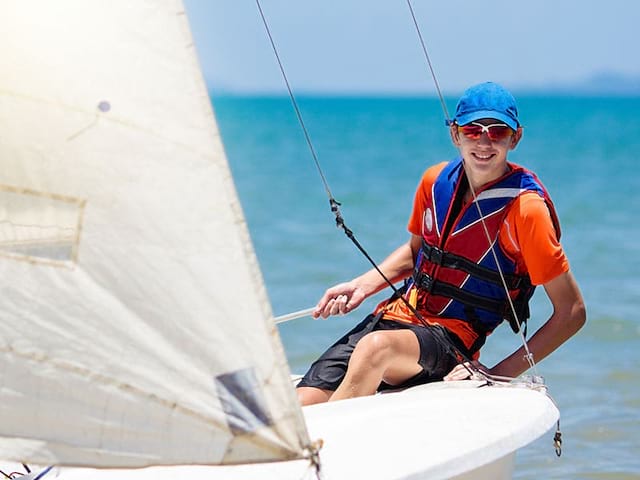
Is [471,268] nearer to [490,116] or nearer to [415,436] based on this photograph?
[490,116]

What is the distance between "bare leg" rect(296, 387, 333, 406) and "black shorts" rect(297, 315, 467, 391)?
Result: 18 millimetres

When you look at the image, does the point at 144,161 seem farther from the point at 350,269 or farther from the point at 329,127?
the point at 329,127

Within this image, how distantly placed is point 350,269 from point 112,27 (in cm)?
830

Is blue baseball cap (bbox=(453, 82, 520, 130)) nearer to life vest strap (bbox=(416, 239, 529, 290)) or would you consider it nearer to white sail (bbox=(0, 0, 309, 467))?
life vest strap (bbox=(416, 239, 529, 290))

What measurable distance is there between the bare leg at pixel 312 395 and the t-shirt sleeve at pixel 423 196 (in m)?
0.71

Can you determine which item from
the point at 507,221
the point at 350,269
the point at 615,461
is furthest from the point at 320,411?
the point at 350,269

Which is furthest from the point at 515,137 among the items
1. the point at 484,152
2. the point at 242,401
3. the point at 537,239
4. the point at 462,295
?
the point at 242,401

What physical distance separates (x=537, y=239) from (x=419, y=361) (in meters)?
0.55

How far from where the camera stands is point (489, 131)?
3635mm

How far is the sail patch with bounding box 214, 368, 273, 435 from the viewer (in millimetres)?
2254

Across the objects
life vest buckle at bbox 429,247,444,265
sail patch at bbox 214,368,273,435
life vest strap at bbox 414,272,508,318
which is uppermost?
life vest buckle at bbox 429,247,444,265

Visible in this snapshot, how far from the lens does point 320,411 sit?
334cm

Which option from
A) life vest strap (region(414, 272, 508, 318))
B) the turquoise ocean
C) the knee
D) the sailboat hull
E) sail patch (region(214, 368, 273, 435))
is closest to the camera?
sail patch (region(214, 368, 273, 435))

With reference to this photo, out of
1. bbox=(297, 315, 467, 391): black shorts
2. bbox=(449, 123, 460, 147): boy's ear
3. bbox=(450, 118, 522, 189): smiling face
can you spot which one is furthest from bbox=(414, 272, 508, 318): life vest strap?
bbox=(449, 123, 460, 147): boy's ear
